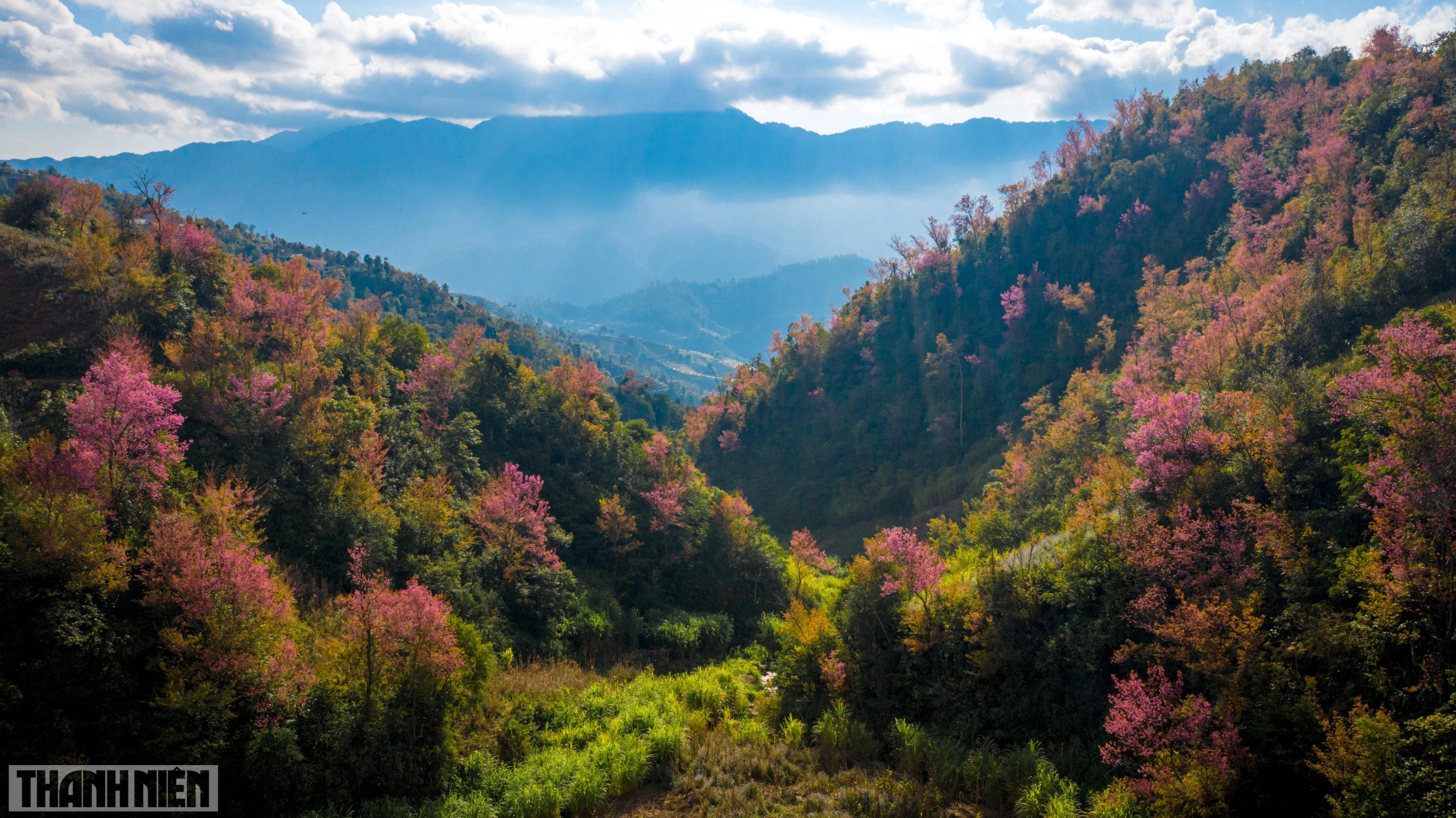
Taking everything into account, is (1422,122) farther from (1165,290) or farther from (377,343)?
(377,343)

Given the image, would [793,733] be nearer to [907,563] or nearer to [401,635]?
[907,563]

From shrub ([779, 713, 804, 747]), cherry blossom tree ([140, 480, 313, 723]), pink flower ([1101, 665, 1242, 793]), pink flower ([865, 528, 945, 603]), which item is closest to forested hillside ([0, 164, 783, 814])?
cherry blossom tree ([140, 480, 313, 723])

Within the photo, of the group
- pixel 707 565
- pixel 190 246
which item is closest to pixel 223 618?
pixel 707 565

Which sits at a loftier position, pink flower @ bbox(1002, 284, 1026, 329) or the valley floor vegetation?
pink flower @ bbox(1002, 284, 1026, 329)

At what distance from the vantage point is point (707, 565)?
36375 mm

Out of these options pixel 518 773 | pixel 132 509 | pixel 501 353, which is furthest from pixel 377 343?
pixel 518 773

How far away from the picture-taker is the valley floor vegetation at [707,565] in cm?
1355

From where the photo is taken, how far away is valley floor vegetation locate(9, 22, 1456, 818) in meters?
13.5

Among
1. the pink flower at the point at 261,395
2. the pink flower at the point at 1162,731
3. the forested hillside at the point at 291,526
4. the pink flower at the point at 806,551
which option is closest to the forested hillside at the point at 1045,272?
the pink flower at the point at 806,551

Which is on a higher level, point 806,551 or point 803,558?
point 806,551

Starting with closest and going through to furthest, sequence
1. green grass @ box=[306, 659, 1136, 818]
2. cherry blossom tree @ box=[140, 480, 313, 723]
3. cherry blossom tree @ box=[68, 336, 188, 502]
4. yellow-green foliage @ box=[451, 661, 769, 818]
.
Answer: cherry blossom tree @ box=[140, 480, 313, 723], green grass @ box=[306, 659, 1136, 818], yellow-green foliage @ box=[451, 661, 769, 818], cherry blossom tree @ box=[68, 336, 188, 502]

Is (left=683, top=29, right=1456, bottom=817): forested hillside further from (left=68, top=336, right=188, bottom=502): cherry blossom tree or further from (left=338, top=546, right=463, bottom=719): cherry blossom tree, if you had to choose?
(left=68, top=336, right=188, bottom=502): cherry blossom tree

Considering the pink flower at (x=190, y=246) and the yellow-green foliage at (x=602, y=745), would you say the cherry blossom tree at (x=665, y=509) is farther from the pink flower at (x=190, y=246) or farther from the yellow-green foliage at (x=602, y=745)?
the pink flower at (x=190, y=246)

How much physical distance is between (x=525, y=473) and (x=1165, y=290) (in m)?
45.6
